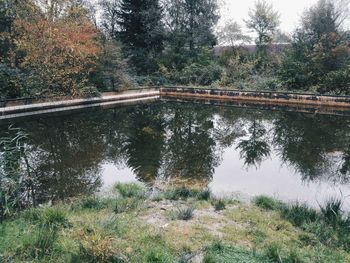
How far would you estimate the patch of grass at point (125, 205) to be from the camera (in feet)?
15.0

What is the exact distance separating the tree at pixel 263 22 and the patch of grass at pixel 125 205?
26846mm

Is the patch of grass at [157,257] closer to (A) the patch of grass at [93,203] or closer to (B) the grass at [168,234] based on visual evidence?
(B) the grass at [168,234]

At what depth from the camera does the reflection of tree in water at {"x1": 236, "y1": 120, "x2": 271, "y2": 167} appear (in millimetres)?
8458

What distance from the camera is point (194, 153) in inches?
343

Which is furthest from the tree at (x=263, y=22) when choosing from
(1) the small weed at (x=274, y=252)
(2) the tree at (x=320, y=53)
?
(1) the small weed at (x=274, y=252)

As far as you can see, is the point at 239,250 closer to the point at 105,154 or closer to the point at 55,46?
the point at 105,154

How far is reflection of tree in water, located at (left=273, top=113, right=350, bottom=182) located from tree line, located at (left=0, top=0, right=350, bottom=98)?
24.6 feet

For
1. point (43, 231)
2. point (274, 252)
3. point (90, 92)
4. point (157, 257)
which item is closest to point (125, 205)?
point (43, 231)

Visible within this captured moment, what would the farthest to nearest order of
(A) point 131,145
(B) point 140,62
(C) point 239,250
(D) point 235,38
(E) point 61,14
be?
1. (D) point 235,38
2. (B) point 140,62
3. (E) point 61,14
4. (A) point 131,145
5. (C) point 239,250

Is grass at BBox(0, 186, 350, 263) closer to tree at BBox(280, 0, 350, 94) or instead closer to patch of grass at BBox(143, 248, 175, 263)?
patch of grass at BBox(143, 248, 175, 263)

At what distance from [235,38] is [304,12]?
28.0 feet

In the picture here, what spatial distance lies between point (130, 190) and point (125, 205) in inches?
32.0

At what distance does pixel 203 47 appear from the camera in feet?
91.7

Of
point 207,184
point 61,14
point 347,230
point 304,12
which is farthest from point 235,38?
point 347,230
